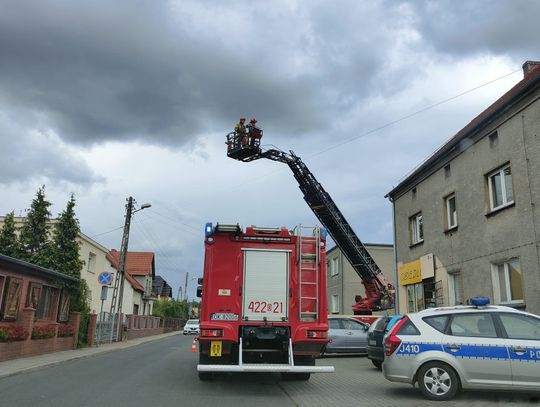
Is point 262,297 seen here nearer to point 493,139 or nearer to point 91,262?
point 493,139

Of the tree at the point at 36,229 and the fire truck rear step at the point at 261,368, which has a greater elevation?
the tree at the point at 36,229

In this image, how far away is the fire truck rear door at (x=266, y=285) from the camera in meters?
9.84

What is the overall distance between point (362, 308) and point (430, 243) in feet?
16.7

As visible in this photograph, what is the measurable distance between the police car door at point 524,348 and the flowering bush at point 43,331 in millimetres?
14300

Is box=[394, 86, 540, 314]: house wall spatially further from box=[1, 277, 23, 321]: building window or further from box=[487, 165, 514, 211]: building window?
box=[1, 277, 23, 321]: building window

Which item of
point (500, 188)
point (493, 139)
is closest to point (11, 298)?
point (500, 188)

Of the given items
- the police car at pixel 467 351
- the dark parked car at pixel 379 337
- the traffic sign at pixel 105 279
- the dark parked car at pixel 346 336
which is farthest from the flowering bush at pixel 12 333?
the police car at pixel 467 351

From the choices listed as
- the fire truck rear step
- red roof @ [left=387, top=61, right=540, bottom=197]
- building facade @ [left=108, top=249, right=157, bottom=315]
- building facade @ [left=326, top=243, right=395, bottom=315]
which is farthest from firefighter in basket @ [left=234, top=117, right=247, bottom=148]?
building facade @ [left=108, top=249, right=157, bottom=315]

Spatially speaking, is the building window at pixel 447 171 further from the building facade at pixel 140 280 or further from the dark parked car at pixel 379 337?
the building facade at pixel 140 280

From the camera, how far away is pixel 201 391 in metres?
9.23

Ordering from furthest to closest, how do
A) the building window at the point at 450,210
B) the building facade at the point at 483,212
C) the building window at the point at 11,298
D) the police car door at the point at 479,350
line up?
the building window at the point at 450,210 < the building window at the point at 11,298 < the building facade at the point at 483,212 < the police car door at the point at 479,350

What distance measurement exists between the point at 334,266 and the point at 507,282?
22623mm

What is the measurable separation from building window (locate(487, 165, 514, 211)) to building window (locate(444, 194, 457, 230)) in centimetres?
221

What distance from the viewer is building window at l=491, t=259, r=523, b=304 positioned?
1346cm
